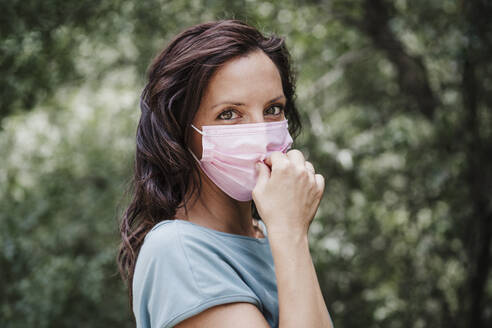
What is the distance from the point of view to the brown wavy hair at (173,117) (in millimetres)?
1645

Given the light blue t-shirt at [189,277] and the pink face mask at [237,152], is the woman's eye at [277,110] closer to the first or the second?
the pink face mask at [237,152]

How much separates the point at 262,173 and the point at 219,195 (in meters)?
0.24

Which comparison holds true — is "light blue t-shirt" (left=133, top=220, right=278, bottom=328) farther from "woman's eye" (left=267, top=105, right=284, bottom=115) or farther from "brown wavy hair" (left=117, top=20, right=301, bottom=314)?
"woman's eye" (left=267, top=105, right=284, bottom=115)

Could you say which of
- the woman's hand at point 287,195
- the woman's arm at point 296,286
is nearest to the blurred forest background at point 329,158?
the woman's hand at point 287,195

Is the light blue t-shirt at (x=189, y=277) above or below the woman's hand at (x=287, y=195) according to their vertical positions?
below

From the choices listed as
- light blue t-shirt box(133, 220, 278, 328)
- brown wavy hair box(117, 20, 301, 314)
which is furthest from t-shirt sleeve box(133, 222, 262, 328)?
brown wavy hair box(117, 20, 301, 314)

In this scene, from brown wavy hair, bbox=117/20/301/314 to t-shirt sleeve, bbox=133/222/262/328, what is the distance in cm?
25

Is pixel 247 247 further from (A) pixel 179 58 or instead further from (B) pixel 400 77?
(B) pixel 400 77

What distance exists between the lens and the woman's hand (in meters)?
1.43

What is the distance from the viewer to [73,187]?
4.47m

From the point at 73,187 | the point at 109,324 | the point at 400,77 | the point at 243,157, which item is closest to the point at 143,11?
the point at 73,187

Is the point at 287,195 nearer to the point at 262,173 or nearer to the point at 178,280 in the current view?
the point at 262,173

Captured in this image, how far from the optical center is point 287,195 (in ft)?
4.84

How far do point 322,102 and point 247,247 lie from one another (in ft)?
10.2
